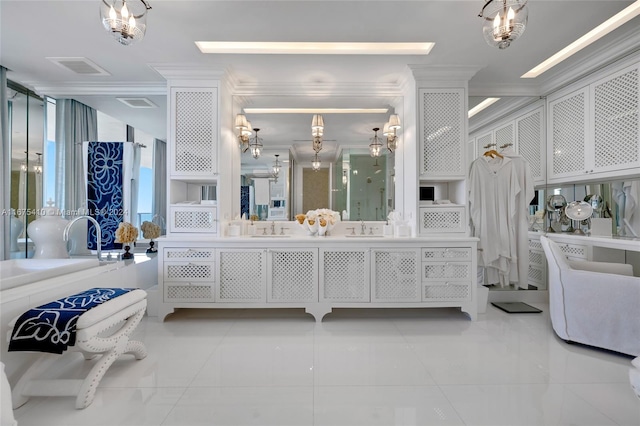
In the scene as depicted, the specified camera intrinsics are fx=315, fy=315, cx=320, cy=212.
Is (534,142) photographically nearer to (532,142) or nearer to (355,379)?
(532,142)

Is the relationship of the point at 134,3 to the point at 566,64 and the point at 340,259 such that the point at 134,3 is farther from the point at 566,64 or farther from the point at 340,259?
the point at 566,64

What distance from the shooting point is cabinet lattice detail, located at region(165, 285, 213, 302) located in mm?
3053

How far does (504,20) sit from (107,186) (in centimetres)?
421

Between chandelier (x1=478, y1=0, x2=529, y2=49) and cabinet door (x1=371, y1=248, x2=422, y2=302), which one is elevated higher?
chandelier (x1=478, y1=0, x2=529, y2=49)

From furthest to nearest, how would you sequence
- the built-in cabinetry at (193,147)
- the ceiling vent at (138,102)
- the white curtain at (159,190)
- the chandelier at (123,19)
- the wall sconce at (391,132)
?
the white curtain at (159,190) → the ceiling vent at (138,102) → the wall sconce at (391,132) → the built-in cabinetry at (193,147) → the chandelier at (123,19)

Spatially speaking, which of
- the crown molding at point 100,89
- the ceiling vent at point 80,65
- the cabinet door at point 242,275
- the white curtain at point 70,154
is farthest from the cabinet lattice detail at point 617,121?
the white curtain at point 70,154

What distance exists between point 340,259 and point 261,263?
0.77 meters

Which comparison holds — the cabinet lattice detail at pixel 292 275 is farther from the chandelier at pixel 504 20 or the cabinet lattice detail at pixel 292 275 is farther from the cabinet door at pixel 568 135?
the cabinet door at pixel 568 135

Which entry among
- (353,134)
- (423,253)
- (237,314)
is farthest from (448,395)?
(353,134)

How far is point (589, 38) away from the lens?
2844 millimetres

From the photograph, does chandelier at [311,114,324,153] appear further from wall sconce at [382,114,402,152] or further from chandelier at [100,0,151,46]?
chandelier at [100,0,151,46]

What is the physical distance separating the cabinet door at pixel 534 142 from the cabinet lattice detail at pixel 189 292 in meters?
3.95

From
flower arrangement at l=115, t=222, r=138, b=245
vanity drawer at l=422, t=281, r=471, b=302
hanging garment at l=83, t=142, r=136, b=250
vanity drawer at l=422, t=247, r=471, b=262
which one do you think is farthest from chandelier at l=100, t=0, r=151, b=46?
vanity drawer at l=422, t=281, r=471, b=302

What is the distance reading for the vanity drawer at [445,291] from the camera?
3084 millimetres
